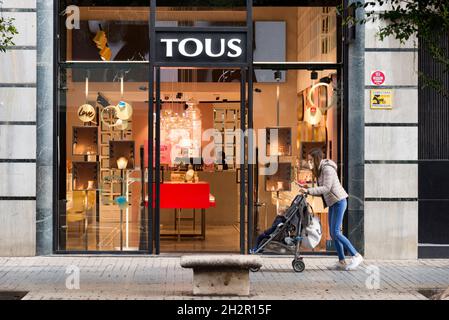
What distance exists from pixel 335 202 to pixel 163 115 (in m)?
3.25

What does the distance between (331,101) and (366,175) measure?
134 centimetres

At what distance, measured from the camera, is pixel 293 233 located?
42.1 feet

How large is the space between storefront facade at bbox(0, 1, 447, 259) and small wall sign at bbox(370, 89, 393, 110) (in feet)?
0.19

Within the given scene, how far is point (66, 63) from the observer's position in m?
14.0

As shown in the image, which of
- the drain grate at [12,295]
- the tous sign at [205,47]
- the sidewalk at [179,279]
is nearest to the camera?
the drain grate at [12,295]

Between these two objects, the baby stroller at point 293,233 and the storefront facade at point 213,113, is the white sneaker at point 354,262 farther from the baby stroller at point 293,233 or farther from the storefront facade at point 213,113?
the storefront facade at point 213,113

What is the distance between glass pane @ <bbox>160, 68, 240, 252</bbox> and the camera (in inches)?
558

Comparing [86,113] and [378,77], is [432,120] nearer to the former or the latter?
[378,77]

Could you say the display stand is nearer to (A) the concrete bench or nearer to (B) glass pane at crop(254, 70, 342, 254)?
(B) glass pane at crop(254, 70, 342, 254)

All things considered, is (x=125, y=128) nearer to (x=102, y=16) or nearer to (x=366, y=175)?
(x=102, y=16)

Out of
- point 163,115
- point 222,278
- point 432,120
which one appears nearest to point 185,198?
point 163,115

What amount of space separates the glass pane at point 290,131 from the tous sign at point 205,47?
Answer: 2.27ft

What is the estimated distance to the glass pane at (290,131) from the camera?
→ 14062mm

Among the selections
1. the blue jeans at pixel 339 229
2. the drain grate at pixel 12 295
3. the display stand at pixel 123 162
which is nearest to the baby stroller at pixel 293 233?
the blue jeans at pixel 339 229
